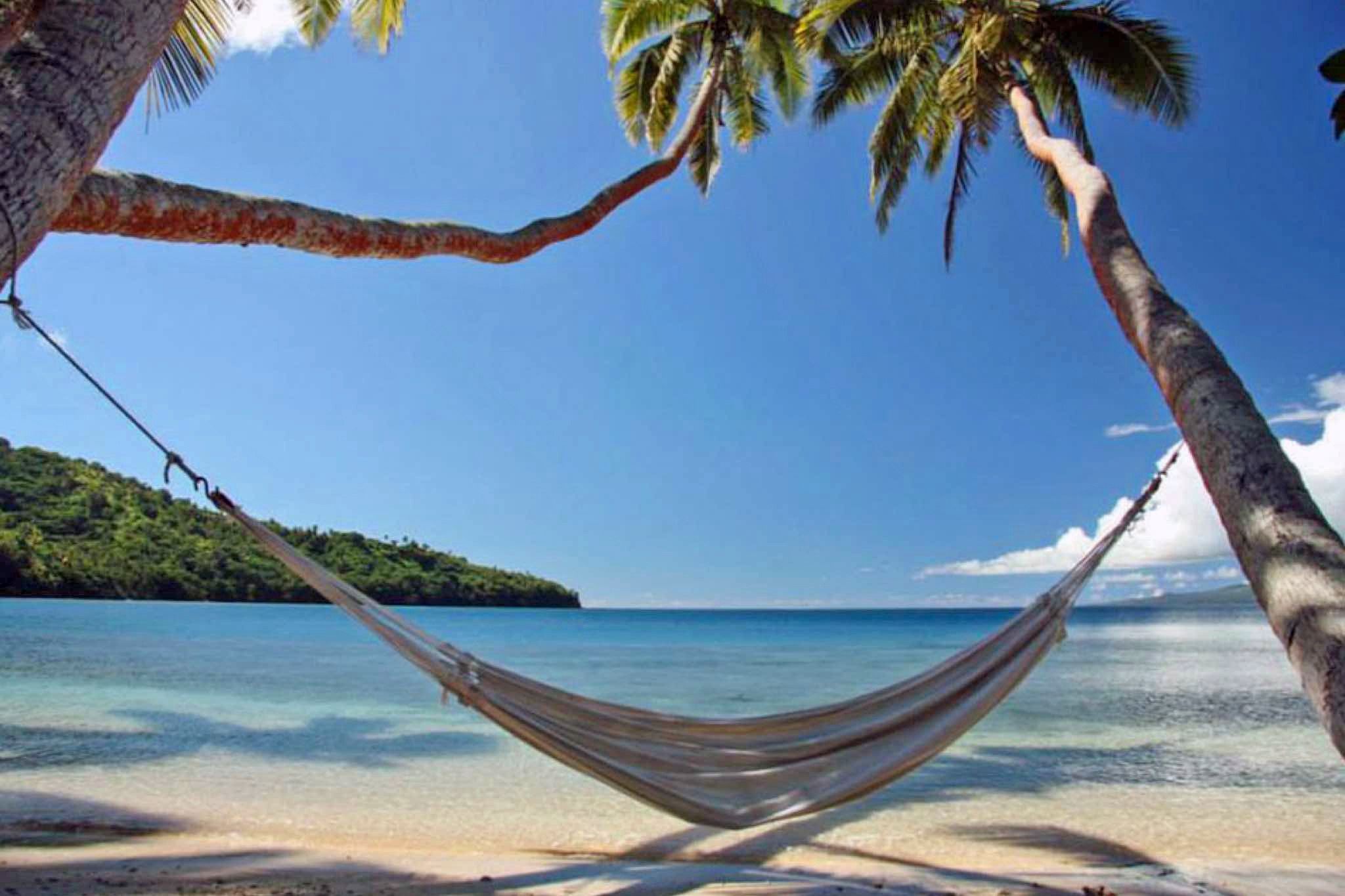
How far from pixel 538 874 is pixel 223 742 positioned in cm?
351

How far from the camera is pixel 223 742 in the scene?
5.25m

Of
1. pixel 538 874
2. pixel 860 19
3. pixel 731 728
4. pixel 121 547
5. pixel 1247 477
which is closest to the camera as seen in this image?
pixel 1247 477

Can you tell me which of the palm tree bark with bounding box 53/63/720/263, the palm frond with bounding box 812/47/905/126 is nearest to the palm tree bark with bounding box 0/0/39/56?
the palm tree bark with bounding box 53/63/720/263

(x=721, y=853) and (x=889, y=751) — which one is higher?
(x=889, y=751)

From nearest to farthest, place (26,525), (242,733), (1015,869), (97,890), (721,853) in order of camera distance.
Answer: (97,890), (1015,869), (721,853), (242,733), (26,525)

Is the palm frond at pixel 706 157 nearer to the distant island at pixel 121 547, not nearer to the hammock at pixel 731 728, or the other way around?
the hammock at pixel 731 728

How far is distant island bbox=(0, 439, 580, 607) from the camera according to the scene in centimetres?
2162

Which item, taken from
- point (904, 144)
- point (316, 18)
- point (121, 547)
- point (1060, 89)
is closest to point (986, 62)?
point (1060, 89)

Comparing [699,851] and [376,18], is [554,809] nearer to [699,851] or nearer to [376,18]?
[699,851]

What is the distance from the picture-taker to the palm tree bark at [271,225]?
80.1 inches

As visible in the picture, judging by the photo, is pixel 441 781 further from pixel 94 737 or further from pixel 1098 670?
pixel 1098 670

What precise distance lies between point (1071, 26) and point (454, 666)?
14.1ft

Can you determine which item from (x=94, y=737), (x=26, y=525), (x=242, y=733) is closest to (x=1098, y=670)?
(x=242, y=733)

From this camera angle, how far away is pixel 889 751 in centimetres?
239
